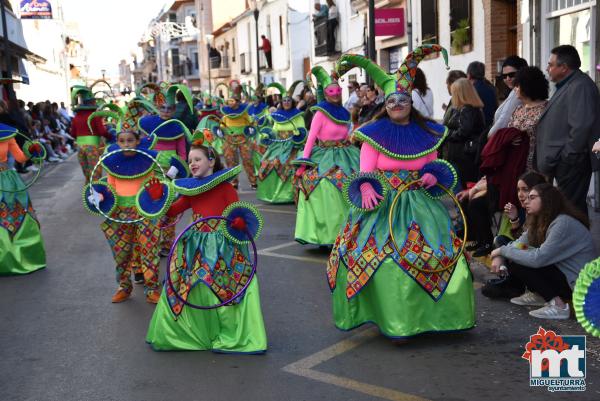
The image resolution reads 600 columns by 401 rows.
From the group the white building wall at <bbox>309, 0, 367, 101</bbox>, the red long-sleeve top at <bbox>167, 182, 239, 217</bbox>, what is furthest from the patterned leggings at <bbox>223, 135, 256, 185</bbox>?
the white building wall at <bbox>309, 0, 367, 101</bbox>

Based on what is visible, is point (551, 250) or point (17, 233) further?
point (17, 233)

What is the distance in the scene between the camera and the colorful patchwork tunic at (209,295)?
17.1 ft

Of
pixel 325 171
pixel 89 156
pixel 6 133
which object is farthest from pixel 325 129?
pixel 89 156

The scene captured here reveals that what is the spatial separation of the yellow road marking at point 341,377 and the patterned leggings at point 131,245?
2.06 metres

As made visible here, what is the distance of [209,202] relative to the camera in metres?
5.41

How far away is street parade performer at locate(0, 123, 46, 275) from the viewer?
8109 millimetres

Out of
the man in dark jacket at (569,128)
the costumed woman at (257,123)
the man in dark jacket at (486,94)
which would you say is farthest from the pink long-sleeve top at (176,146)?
the costumed woman at (257,123)

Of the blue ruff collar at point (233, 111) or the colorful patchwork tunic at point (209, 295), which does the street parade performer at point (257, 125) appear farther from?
the colorful patchwork tunic at point (209, 295)

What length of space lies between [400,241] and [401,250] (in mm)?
67

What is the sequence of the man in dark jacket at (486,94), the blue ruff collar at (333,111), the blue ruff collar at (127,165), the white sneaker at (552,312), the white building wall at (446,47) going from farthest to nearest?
the white building wall at (446,47) → the man in dark jacket at (486,94) → the blue ruff collar at (333,111) → the blue ruff collar at (127,165) → the white sneaker at (552,312)

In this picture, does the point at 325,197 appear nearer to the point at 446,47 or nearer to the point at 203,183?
the point at 203,183

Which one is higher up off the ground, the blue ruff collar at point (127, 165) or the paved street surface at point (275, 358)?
the blue ruff collar at point (127, 165)

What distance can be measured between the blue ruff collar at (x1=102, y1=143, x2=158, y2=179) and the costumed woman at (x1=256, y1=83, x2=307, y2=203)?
18.1 feet

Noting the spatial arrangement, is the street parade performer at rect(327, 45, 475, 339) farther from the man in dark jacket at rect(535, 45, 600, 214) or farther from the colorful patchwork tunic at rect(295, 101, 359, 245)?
the colorful patchwork tunic at rect(295, 101, 359, 245)
